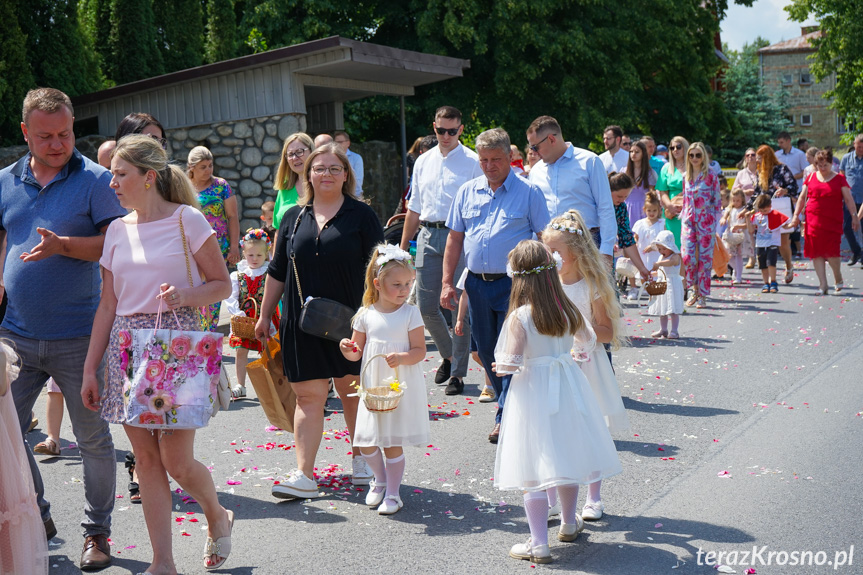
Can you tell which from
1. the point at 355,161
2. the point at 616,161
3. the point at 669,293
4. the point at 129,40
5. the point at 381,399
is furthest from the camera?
the point at 129,40

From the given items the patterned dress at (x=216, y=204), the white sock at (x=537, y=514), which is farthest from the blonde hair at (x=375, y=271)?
the patterned dress at (x=216, y=204)

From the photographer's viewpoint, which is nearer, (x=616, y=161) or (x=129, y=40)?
(x=616, y=161)

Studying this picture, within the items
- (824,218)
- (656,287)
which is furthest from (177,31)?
(656,287)

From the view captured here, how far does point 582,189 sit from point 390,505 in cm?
320

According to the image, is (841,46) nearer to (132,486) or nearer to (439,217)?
(439,217)

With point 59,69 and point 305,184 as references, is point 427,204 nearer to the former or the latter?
point 305,184

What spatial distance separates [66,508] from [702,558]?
3.57m

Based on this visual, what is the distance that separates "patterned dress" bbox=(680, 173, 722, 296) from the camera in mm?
12852

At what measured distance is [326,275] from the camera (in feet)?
18.6

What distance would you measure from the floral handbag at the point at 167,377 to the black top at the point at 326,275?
1.38 meters

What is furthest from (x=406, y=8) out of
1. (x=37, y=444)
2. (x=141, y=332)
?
(x=141, y=332)

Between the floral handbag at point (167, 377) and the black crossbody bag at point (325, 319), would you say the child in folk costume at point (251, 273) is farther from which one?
the floral handbag at point (167, 377)

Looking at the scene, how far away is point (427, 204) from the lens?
8516 mm

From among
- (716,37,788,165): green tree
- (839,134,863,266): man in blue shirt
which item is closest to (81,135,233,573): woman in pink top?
(839,134,863,266): man in blue shirt
